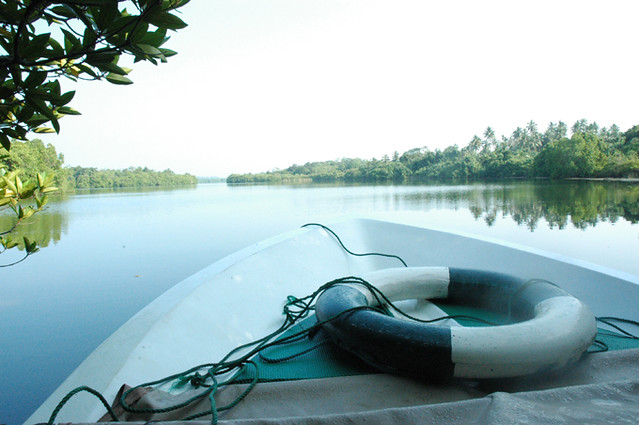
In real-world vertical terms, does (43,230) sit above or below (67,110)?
below

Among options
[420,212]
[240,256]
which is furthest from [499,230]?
[240,256]

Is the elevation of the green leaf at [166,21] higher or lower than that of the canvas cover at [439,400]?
higher

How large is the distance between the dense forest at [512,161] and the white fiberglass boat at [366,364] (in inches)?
1031

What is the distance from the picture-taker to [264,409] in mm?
827

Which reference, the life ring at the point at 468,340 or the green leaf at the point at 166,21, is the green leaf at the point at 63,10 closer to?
the green leaf at the point at 166,21

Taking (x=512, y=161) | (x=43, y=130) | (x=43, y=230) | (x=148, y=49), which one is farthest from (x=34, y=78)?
(x=512, y=161)

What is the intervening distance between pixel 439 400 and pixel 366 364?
27 cm

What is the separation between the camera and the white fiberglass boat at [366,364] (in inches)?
27.2

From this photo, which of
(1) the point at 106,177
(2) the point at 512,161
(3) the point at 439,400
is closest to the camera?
(3) the point at 439,400

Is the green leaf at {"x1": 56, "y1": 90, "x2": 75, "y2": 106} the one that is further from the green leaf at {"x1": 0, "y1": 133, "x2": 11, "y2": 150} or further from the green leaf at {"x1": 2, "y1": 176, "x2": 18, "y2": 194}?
the green leaf at {"x1": 2, "y1": 176, "x2": 18, "y2": 194}

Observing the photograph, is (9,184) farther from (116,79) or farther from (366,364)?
(366,364)

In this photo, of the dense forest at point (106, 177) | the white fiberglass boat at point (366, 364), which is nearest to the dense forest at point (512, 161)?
the dense forest at point (106, 177)

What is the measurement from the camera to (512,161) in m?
29.8

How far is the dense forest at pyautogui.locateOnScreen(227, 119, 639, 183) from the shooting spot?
23203mm
